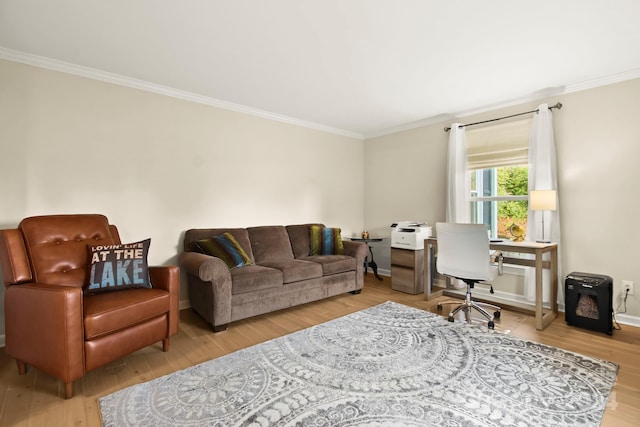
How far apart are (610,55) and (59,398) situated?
469 cm

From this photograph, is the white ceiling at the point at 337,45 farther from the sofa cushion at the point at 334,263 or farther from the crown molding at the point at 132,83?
the sofa cushion at the point at 334,263

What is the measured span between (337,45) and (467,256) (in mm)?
2228

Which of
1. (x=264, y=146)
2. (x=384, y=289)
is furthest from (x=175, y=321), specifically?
(x=384, y=289)

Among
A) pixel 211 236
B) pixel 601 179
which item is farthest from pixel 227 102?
pixel 601 179

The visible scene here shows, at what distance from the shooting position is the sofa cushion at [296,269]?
10.8ft

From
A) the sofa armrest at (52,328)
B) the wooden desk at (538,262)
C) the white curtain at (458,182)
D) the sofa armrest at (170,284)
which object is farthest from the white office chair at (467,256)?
the sofa armrest at (52,328)

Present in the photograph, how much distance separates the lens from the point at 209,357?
2.34 meters

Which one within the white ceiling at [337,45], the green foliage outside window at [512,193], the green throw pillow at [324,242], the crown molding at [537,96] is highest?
the white ceiling at [337,45]

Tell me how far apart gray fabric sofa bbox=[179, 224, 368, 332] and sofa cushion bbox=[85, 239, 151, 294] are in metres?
0.47

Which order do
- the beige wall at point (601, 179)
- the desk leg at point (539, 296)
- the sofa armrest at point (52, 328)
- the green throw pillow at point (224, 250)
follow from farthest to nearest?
1. the green throw pillow at point (224, 250)
2. the beige wall at point (601, 179)
3. the desk leg at point (539, 296)
4. the sofa armrest at point (52, 328)

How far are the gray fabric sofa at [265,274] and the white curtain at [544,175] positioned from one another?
6.36 ft

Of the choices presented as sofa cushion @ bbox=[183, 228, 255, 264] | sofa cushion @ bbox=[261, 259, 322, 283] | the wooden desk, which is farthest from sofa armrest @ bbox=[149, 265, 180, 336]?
the wooden desk

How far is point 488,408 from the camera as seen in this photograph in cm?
171

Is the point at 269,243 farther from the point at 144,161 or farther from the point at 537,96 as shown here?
the point at 537,96
